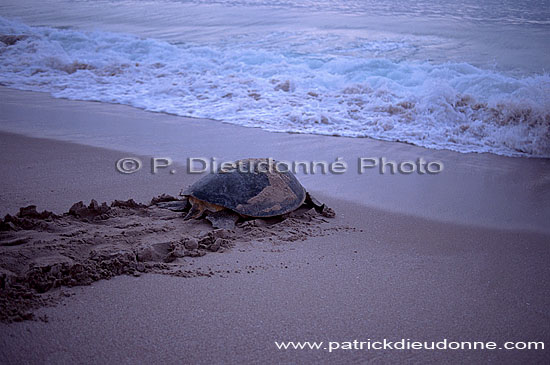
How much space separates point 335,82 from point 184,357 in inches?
319

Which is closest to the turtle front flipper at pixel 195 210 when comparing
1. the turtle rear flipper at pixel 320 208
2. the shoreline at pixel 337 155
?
the turtle rear flipper at pixel 320 208

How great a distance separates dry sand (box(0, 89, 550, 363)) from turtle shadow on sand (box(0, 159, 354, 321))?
1.7 inches

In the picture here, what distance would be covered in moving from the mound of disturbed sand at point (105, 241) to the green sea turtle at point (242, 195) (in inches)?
3.8

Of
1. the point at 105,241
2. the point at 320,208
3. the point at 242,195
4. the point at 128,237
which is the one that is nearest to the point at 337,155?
the point at 320,208

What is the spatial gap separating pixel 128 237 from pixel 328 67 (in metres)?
8.41

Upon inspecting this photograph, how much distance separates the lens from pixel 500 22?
1405cm

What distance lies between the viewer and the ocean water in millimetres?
6871

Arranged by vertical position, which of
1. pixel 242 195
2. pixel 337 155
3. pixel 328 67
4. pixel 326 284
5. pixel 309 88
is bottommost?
pixel 326 284

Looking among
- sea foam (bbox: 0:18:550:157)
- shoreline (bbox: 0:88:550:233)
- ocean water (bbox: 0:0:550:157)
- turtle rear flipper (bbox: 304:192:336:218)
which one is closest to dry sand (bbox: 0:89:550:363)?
shoreline (bbox: 0:88:550:233)

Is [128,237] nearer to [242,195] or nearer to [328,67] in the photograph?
[242,195]

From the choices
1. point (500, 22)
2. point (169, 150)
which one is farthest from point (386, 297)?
point (500, 22)

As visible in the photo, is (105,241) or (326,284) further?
(105,241)

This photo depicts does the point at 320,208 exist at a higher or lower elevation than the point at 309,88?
lower

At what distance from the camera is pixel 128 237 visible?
9.90ft
